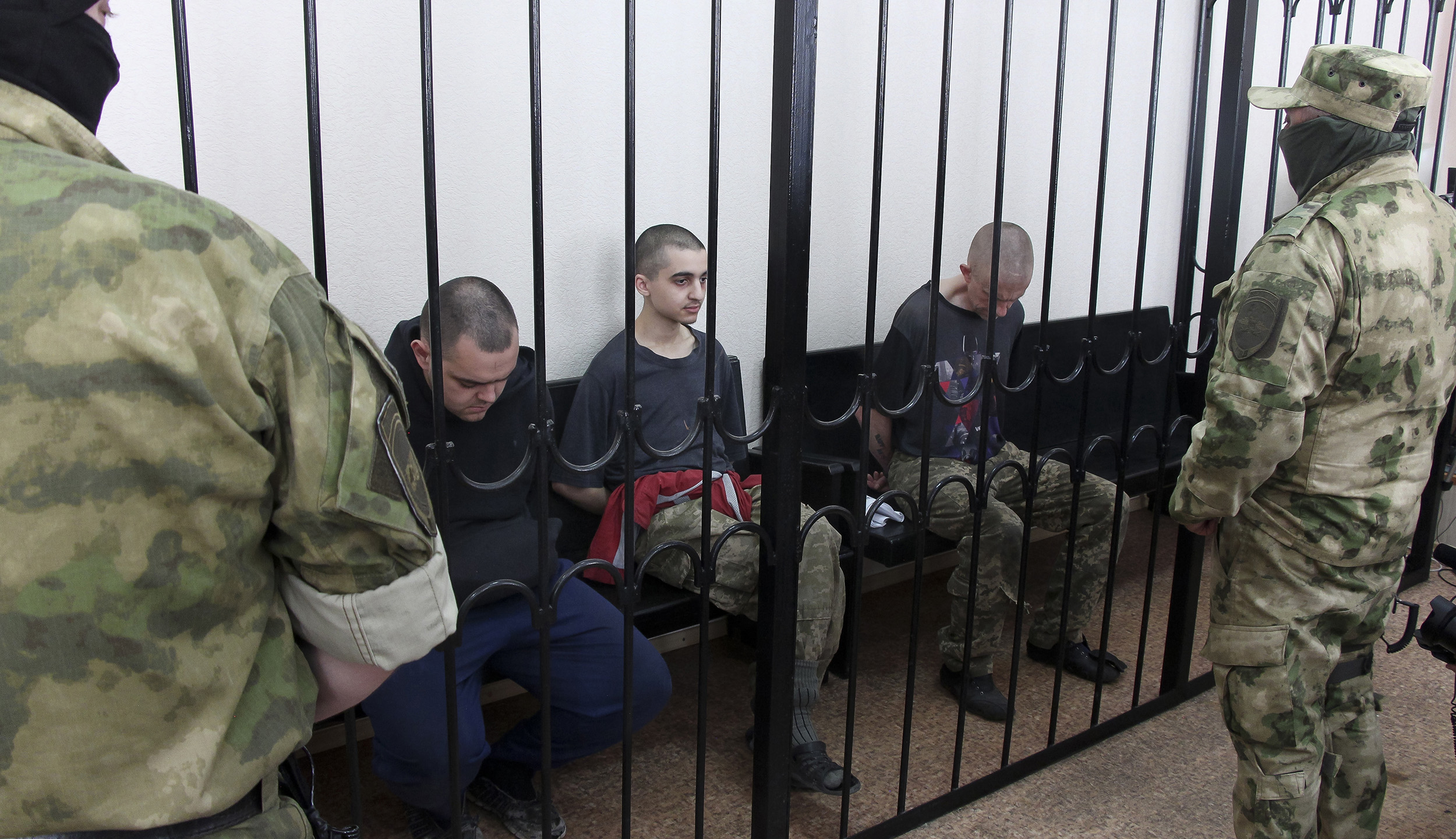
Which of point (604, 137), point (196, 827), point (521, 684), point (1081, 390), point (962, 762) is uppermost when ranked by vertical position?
point (604, 137)

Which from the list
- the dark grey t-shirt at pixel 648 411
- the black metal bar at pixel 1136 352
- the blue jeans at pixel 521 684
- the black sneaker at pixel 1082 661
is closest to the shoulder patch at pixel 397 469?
the blue jeans at pixel 521 684

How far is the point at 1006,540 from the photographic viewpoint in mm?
2715

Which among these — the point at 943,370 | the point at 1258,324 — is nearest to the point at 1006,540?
the point at 943,370

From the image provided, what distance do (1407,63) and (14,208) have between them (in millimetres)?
2092

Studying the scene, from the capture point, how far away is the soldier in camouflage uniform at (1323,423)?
174 centimetres

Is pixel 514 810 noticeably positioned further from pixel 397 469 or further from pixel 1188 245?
pixel 1188 245

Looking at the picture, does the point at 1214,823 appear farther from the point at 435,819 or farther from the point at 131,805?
the point at 131,805

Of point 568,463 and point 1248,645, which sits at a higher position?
point 568,463

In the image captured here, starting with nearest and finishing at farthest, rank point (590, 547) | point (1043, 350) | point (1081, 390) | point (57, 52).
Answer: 1. point (57, 52)
2. point (1043, 350)
3. point (590, 547)
4. point (1081, 390)

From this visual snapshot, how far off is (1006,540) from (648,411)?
103cm

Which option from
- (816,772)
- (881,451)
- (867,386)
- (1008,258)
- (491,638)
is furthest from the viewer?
(881,451)

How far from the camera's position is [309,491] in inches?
36.1

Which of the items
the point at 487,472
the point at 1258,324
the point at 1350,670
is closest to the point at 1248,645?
the point at 1350,670

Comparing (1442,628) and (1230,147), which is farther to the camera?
(1230,147)
